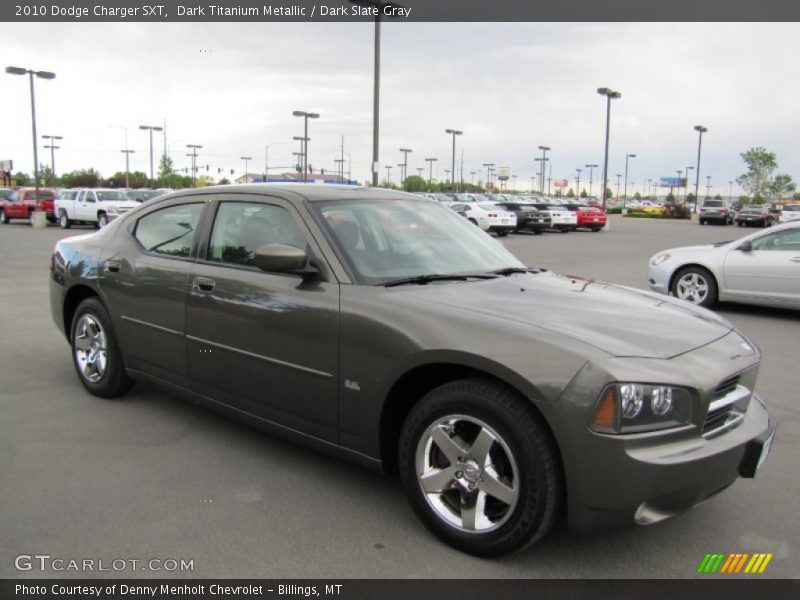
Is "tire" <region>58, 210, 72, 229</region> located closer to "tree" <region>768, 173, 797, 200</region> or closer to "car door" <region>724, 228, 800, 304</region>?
"car door" <region>724, 228, 800, 304</region>

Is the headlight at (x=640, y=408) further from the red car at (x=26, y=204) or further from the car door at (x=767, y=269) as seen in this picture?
the red car at (x=26, y=204)

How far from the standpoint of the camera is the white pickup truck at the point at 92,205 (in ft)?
92.0

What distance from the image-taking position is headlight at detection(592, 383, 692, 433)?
2535mm

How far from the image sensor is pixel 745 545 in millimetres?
3051

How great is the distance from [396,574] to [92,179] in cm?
11148

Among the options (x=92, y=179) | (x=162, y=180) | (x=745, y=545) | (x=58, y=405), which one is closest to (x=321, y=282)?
(x=745, y=545)

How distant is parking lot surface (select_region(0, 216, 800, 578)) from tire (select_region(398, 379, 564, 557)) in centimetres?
15

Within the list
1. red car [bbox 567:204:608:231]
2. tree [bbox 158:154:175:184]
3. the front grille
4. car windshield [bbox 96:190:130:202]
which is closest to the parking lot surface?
the front grille

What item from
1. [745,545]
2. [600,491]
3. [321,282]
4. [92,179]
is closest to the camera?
[600,491]

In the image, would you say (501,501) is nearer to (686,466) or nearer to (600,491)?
(600,491)

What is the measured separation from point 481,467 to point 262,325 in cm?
148

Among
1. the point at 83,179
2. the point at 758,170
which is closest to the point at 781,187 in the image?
the point at 758,170

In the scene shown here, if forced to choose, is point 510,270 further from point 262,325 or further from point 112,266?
point 112,266

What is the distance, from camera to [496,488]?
2.79 metres
